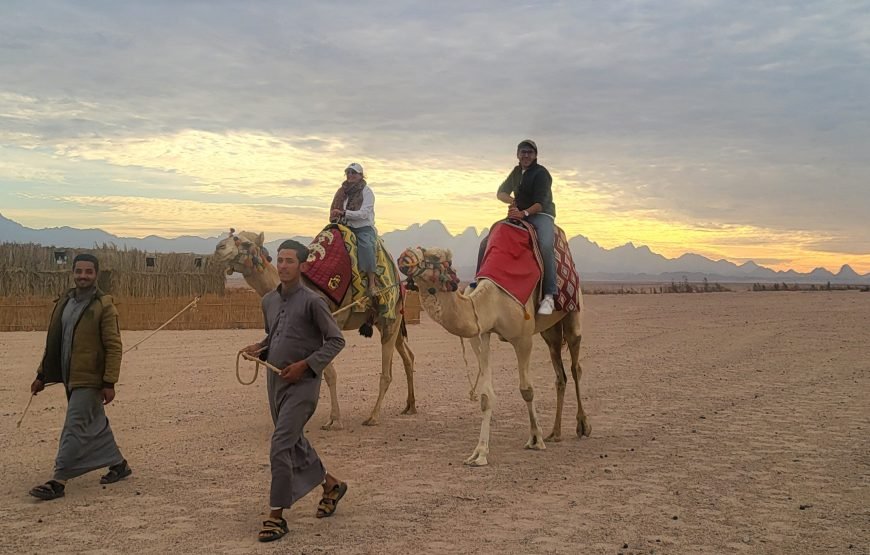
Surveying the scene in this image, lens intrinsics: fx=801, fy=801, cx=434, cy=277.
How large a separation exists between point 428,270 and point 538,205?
194cm

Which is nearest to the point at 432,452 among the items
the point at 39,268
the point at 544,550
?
the point at 544,550

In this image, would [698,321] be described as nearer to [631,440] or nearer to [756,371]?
[756,371]

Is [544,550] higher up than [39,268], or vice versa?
[39,268]

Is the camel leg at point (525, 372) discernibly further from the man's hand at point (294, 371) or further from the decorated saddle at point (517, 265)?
the man's hand at point (294, 371)

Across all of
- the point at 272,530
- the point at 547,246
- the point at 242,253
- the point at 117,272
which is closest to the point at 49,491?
the point at 272,530

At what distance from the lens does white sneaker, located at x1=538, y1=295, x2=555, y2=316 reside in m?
8.91

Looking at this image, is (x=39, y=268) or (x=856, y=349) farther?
(x=39, y=268)

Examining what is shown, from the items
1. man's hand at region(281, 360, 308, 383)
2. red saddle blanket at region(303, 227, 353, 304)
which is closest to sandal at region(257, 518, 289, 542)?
man's hand at region(281, 360, 308, 383)

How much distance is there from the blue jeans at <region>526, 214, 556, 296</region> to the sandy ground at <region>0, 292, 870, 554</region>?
6.09 ft

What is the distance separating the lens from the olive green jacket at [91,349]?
22.5 ft

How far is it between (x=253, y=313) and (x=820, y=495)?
19.3 metres

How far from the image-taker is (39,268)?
23578 millimetres

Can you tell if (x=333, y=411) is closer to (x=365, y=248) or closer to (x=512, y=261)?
(x=365, y=248)

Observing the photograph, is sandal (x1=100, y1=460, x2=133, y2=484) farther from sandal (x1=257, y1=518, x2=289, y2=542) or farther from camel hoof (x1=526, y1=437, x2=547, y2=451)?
camel hoof (x1=526, y1=437, x2=547, y2=451)
